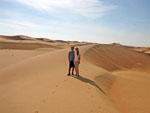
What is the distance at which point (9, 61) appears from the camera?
75.5ft

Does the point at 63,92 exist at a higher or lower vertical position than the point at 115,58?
higher

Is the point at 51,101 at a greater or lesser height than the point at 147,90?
greater

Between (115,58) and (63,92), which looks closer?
(63,92)

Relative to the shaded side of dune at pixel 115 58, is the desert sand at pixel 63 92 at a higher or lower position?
higher

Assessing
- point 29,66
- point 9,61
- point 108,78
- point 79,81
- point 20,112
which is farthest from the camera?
point 9,61

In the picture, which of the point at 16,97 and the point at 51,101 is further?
the point at 16,97

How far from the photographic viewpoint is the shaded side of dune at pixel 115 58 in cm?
2388

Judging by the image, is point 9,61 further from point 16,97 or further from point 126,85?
point 16,97

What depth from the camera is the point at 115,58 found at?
90.2 feet

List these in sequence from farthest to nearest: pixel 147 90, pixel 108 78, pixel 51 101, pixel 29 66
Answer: pixel 29 66 < pixel 108 78 < pixel 147 90 < pixel 51 101

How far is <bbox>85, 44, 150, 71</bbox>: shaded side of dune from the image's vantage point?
940 inches

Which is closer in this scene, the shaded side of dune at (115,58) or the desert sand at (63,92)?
the desert sand at (63,92)

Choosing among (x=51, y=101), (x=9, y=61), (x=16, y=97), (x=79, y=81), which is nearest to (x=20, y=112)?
(x=51, y=101)

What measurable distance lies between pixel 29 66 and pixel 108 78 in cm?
540
